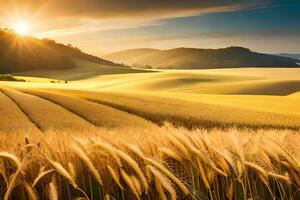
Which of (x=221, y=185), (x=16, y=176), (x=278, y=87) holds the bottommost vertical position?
(x=278, y=87)

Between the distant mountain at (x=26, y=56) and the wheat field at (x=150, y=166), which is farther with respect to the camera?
the distant mountain at (x=26, y=56)

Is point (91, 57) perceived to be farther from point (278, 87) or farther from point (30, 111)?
point (30, 111)

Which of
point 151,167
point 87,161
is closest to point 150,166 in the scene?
point 151,167

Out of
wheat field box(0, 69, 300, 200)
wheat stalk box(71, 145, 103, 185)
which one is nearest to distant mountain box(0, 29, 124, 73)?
wheat field box(0, 69, 300, 200)

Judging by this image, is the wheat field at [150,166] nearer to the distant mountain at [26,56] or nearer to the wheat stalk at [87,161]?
the wheat stalk at [87,161]

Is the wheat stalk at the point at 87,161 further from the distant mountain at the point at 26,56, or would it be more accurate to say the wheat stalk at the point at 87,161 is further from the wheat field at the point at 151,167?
the distant mountain at the point at 26,56

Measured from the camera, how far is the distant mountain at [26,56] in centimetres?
14255

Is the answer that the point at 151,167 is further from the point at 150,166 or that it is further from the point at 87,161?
the point at 87,161

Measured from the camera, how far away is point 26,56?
148 m

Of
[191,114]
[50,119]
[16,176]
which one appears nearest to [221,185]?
[16,176]

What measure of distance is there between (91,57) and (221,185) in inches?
6815

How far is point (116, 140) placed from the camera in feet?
14.6

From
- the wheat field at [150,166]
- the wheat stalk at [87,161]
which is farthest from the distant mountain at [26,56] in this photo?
the wheat stalk at [87,161]

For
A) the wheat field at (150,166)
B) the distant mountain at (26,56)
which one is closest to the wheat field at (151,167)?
the wheat field at (150,166)
